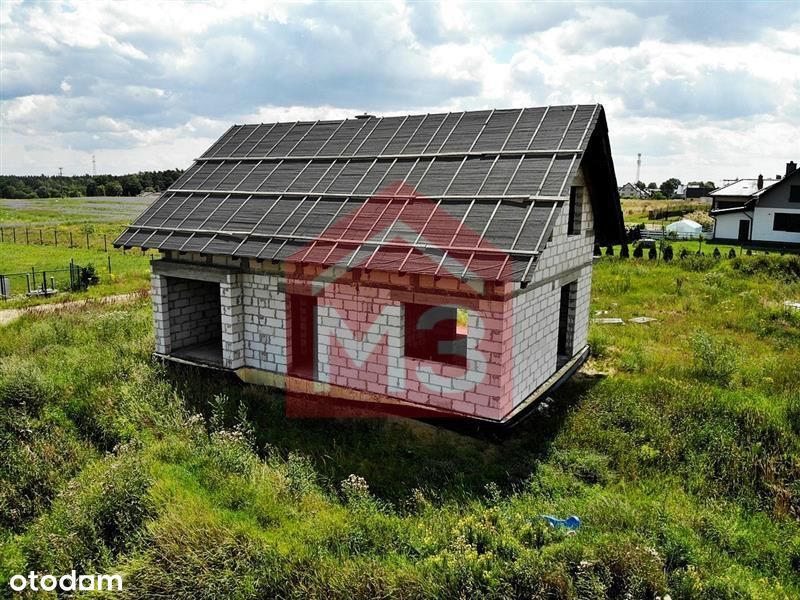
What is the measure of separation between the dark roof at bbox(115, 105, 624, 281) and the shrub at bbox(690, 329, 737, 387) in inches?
130

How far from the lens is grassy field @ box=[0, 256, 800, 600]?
22.1 ft

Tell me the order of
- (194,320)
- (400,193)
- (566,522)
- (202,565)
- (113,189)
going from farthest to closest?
(113,189)
(194,320)
(400,193)
(566,522)
(202,565)

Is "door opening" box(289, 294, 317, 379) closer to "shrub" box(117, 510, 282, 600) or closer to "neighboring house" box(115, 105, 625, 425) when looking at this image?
"neighboring house" box(115, 105, 625, 425)

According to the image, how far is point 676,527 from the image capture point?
24.7ft

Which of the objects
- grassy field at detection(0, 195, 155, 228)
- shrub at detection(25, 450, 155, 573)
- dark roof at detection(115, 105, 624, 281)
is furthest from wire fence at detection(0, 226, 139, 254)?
shrub at detection(25, 450, 155, 573)

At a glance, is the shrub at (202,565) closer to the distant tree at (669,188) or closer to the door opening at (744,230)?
the door opening at (744,230)

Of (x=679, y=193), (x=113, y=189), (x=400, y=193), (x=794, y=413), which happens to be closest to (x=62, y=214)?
(x=113, y=189)

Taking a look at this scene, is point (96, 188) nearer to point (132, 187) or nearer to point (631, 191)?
point (132, 187)

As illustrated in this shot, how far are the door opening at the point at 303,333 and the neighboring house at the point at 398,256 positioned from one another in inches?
1.3

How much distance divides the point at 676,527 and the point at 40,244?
42573mm

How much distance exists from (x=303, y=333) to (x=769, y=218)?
40.6 meters

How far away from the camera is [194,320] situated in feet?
46.2

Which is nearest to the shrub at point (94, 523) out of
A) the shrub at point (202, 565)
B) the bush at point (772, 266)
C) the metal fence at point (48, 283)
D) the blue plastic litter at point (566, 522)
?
the shrub at point (202, 565)

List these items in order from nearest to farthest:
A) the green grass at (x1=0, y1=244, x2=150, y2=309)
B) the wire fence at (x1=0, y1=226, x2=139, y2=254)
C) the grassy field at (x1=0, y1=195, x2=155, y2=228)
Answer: the green grass at (x1=0, y1=244, x2=150, y2=309) < the wire fence at (x1=0, y1=226, x2=139, y2=254) < the grassy field at (x1=0, y1=195, x2=155, y2=228)
